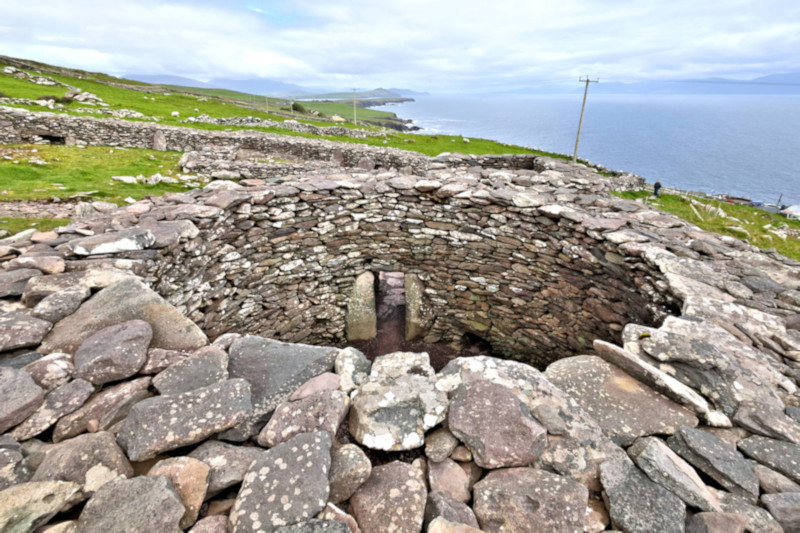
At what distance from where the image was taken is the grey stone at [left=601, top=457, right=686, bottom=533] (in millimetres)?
2014

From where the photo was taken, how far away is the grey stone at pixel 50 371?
245 cm

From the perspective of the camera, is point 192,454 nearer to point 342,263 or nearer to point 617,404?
point 617,404

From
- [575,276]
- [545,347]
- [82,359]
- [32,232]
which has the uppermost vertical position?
[32,232]

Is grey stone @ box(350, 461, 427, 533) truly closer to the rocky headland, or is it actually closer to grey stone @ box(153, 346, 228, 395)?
the rocky headland

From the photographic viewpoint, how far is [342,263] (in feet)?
28.4

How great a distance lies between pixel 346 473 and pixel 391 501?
31 cm

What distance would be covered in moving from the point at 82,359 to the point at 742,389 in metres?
5.46

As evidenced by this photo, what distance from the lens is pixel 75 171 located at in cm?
1096

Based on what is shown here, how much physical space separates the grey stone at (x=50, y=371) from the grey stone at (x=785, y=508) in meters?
4.83

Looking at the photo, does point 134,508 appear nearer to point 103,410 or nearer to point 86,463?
point 86,463

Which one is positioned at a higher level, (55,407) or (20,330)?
(20,330)

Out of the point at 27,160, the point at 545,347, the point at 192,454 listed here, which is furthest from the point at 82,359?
the point at 27,160

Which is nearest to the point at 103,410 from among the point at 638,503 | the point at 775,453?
the point at 638,503

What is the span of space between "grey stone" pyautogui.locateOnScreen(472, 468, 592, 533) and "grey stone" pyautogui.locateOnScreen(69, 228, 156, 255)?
494 cm
